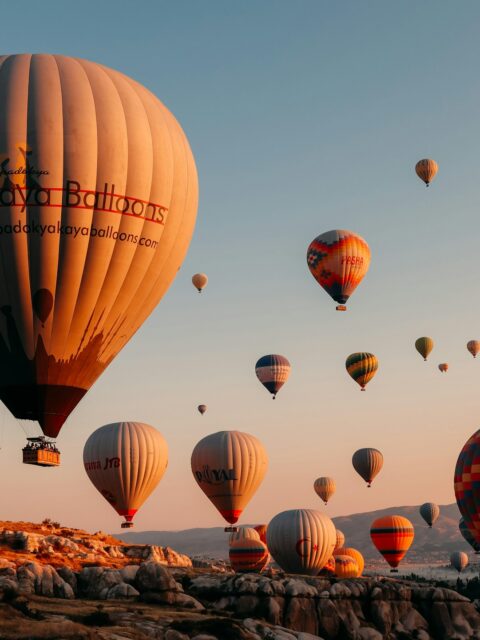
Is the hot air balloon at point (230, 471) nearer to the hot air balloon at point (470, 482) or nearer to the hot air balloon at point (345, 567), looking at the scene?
the hot air balloon at point (345, 567)

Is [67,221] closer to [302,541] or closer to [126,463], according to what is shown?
[126,463]

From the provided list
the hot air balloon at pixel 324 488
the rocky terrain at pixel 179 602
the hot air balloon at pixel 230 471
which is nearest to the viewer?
the rocky terrain at pixel 179 602

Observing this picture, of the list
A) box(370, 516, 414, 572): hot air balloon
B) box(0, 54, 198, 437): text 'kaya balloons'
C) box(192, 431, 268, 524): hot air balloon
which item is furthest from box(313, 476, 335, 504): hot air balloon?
box(0, 54, 198, 437): text 'kaya balloons'

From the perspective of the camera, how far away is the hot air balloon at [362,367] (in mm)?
100812

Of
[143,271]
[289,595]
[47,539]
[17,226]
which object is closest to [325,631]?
[289,595]

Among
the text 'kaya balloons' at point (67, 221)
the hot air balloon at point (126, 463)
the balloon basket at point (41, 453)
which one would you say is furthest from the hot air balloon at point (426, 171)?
the balloon basket at point (41, 453)

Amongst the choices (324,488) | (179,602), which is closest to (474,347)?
(324,488)

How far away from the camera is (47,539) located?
240 ft

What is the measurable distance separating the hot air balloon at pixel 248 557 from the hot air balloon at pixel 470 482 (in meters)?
22.8

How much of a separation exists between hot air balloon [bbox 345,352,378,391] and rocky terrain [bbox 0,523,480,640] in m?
30.4

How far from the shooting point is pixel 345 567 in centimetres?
9962

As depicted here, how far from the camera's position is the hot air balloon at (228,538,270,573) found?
298ft

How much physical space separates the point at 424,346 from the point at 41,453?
70509mm

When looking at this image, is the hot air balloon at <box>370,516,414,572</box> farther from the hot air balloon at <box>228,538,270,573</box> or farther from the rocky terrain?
the rocky terrain
